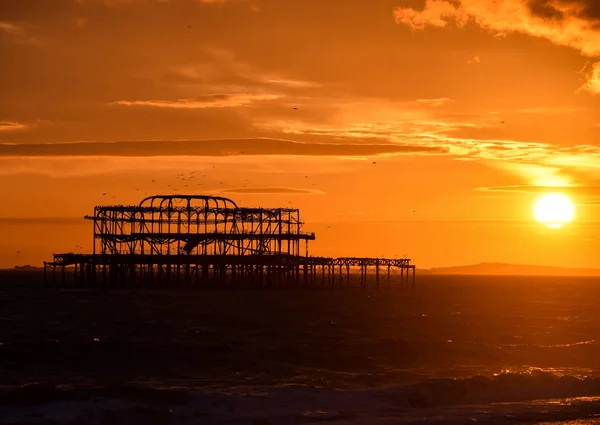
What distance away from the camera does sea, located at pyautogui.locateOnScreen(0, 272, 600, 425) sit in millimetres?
29109

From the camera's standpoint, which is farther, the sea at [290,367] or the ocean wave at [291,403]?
the sea at [290,367]

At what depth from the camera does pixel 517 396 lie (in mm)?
33719

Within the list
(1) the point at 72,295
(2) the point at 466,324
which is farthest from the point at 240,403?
(1) the point at 72,295

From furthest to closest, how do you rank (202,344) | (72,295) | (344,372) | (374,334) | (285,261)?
(285,261) < (72,295) < (374,334) < (202,344) < (344,372)

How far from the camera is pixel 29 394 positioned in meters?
30.4

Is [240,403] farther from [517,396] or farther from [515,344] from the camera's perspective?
[515,344]

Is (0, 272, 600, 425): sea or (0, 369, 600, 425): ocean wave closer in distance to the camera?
(0, 369, 600, 425): ocean wave

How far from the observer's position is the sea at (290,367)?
2911 centimetres

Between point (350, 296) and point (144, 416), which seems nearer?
point (144, 416)

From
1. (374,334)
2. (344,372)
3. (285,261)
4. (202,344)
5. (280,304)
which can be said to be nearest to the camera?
(344,372)

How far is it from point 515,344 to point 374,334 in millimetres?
8946

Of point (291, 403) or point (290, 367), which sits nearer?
point (291, 403)

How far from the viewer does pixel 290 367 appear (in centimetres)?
3888

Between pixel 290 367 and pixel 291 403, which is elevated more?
pixel 290 367
